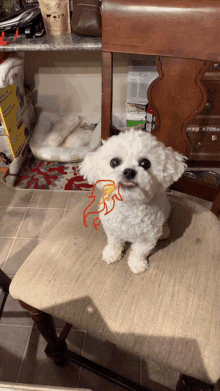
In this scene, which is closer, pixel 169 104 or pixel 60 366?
pixel 169 104

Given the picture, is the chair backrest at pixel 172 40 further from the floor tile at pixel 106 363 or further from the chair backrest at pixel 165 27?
the floor tile at pixel 106 363

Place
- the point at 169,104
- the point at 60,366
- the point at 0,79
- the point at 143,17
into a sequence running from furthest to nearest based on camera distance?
the point at 0,79 → the point at 60,366 → the point at 169,104 → the point at 143,17

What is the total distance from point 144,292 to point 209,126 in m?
1.37

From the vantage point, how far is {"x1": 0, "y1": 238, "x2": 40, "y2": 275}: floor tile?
1.32 m

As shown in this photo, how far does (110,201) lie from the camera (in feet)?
2.21

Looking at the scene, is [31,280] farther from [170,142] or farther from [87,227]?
[170,142]

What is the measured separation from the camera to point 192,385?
0.68 metres

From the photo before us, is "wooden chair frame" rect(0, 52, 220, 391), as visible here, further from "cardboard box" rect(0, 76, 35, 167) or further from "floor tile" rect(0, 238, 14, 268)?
"cardboard box" rect(0, 76, 35, 167)

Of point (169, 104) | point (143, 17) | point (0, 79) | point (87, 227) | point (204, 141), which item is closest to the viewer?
point (143, 17)

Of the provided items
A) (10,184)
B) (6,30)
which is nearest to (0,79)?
(6,30)

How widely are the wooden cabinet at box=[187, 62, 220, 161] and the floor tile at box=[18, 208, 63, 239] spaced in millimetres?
1015

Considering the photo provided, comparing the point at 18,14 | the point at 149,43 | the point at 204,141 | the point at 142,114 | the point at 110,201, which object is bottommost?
the point at 204,141

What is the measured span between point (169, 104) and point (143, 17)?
228 millimetres

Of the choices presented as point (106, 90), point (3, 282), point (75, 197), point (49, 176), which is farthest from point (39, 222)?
point (106, 90)
